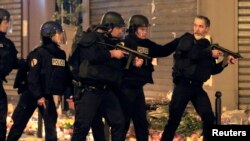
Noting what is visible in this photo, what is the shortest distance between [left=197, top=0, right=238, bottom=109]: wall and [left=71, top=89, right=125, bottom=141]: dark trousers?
413 cm

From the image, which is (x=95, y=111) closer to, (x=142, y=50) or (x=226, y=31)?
(x=142, y=50)

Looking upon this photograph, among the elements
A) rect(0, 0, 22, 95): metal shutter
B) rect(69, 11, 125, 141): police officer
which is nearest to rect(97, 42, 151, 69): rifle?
rect(69, 11, 125, 141): police officer

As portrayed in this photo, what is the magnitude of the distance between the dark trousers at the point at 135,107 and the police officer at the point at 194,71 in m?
0.40

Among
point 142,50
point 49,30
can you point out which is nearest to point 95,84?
point 142,50

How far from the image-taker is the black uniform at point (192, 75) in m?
6.56

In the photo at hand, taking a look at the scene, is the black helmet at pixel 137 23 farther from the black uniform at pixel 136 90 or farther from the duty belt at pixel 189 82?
the duty belt at pixel 189 82

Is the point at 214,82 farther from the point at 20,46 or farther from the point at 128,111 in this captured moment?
the point at 20,46

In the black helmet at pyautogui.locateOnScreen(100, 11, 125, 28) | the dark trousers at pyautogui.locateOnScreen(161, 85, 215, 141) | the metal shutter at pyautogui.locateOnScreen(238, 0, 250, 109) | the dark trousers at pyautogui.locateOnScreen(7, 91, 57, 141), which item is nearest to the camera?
the black helmet at pyautogui.locateOnScreen(100, 11, 125, 28)

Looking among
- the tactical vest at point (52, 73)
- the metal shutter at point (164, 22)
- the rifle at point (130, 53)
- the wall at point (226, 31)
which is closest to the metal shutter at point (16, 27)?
the metal shutter at point (164, 22)

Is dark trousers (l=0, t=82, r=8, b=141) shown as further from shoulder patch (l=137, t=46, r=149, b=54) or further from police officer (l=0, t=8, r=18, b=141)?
shoulder patch (l=137, t=46, r=149, b=54)

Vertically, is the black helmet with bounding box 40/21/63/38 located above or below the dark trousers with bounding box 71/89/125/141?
above

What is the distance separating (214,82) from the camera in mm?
9859

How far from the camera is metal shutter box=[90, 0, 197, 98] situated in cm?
1021

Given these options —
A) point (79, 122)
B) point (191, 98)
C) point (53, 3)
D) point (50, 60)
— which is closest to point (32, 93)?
point (50, 60)
